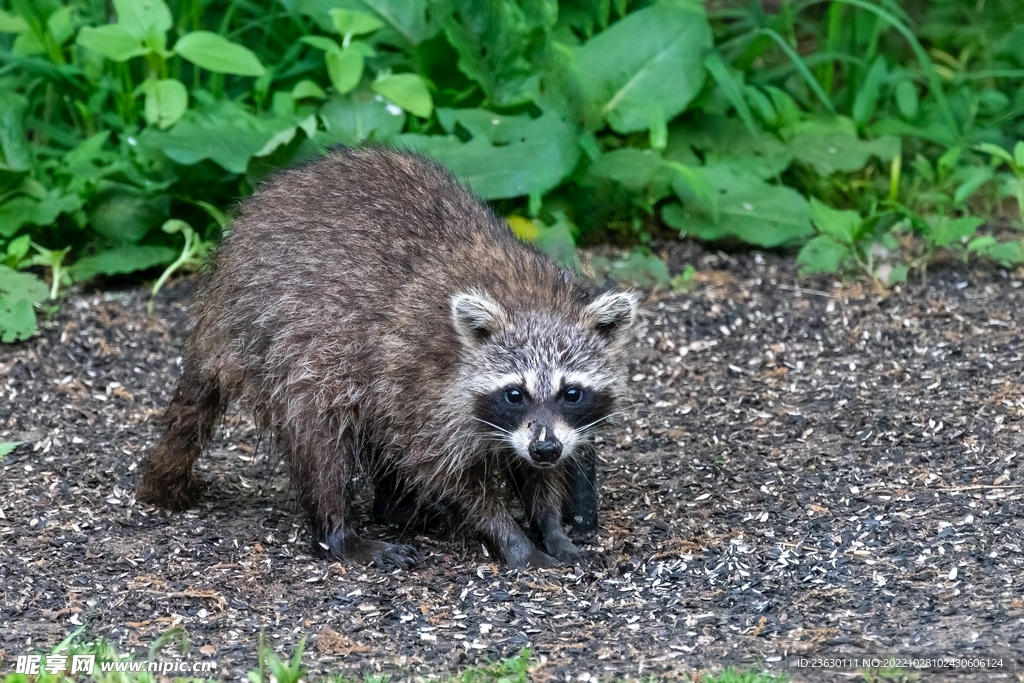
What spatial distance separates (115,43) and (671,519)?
437 centimetres

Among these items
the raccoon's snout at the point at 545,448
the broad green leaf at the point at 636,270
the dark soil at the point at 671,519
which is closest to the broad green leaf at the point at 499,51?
the broad green leaf at the point at 636,270

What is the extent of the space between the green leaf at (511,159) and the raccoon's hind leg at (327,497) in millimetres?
2299

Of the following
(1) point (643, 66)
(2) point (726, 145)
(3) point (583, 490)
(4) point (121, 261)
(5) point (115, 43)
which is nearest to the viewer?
(3) point (583, 490)

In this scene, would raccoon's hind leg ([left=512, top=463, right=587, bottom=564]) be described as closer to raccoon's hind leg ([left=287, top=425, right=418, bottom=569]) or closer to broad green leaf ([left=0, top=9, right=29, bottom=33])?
raccoon's hind leg ([left=287, top=425, right=418, bottom=569])

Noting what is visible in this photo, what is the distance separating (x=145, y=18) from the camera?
7461mm

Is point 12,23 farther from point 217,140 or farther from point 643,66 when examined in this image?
point 643,66

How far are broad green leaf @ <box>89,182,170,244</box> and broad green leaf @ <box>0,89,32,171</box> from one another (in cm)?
47

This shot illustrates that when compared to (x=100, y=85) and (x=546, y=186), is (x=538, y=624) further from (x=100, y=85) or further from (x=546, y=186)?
(x=100, y=85)

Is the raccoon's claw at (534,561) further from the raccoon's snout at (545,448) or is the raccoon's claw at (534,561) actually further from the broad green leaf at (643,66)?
the broad green leaf at (643,66)

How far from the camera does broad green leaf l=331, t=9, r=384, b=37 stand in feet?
24.2

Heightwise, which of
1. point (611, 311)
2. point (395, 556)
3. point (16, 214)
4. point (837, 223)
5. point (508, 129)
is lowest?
point (395, 556)

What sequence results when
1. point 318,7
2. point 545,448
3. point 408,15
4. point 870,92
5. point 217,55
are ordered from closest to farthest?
point 545,448 < point 217,55 < point 318,7 < point 408,15 < point 870,92

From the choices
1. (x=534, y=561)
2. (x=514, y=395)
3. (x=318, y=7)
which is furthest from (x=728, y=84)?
(x=534, y=561)

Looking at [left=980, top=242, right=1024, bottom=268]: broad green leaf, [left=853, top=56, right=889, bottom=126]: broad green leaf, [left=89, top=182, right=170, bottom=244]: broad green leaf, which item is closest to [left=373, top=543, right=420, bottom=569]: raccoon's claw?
[left=89, top=182, right=170, bottom=244]: broad green leaf
